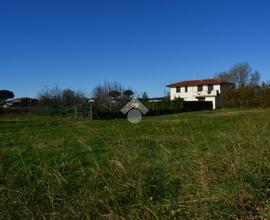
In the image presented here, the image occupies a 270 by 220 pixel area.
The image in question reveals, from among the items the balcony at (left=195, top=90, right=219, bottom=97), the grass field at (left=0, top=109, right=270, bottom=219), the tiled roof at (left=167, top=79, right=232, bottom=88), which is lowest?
the grass field at (left=0, top=109, right=270, bottom=219)

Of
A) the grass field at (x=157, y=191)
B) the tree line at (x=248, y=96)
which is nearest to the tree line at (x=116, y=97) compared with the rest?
the tree line at (x=248, y=96)

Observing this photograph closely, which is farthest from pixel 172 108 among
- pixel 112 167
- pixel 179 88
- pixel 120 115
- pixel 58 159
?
pixel 112 167

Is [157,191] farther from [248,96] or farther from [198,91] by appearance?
[198,91]

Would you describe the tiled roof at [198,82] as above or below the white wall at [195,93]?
above

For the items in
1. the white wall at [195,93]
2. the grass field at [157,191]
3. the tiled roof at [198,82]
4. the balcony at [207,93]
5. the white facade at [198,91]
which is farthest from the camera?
the tiled roof at [198,82]

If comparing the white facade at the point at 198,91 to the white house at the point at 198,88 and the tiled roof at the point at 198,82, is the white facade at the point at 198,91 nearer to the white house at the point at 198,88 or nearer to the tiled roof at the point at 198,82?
the white house at the point at 198,88

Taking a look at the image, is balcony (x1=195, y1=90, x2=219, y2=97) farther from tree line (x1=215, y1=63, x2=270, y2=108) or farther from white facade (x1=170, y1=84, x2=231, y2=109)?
tree line (x1=215, y1=63, x2=270, y2=108)

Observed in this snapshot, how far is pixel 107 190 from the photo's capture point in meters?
3.77

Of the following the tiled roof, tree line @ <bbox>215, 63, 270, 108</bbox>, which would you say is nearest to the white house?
the tiled roof

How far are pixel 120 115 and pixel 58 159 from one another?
26.5 m

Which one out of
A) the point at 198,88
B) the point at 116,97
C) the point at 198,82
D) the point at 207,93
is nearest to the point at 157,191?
the point at 116,97

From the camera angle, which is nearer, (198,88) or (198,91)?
(198,91)

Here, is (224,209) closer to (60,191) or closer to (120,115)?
A: (60,191)

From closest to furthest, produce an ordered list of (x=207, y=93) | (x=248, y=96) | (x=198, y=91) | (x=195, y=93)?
(x=248, y=96) < (x=207, y=93) < (x=195, y=93) < (x=198, y=91)
